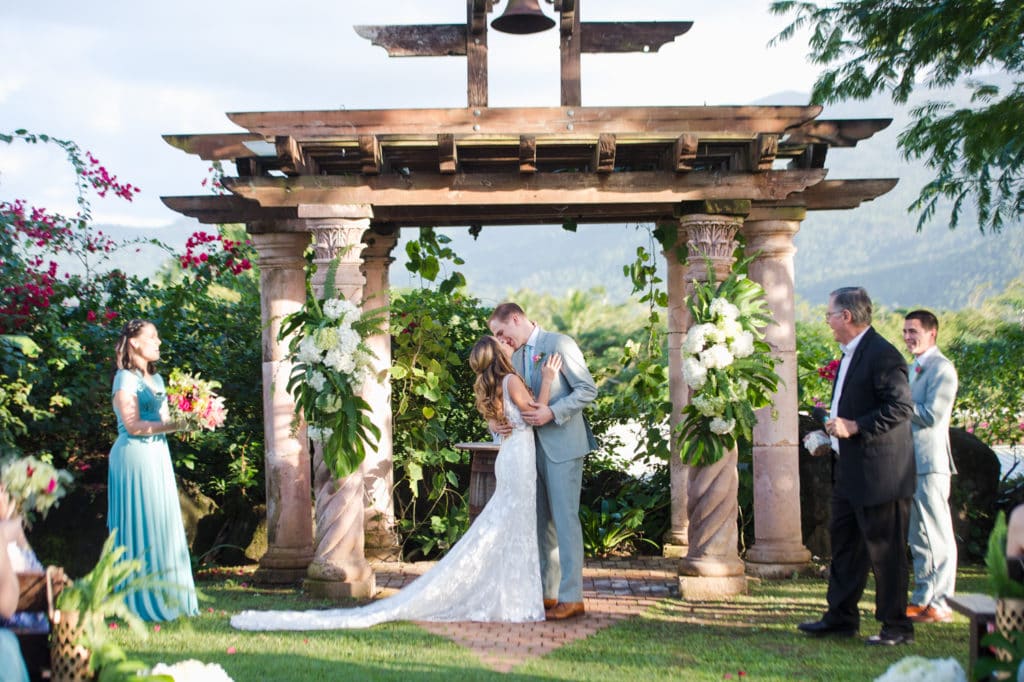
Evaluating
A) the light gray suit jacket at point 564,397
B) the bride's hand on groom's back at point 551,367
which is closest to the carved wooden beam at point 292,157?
the light gray suit jacket at point 564,397

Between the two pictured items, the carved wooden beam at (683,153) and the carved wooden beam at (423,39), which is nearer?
the carved wooden beam at (683,153)

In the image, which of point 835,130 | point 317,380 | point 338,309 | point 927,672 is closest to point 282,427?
point 317,380

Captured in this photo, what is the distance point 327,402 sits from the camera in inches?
295

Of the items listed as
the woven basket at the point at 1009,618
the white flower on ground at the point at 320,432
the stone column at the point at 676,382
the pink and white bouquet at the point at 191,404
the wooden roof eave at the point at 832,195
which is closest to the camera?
the woven basket at the point at 1009,618

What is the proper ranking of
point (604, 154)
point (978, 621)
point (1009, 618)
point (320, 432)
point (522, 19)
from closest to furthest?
point (1009, 618)
point (978, 621)
point (522, 19)
point (604, 154)
point (320, 432)

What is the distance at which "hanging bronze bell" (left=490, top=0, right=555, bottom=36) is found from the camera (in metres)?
7.14

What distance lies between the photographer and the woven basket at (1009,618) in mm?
3869

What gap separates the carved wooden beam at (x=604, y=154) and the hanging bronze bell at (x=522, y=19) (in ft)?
2.77

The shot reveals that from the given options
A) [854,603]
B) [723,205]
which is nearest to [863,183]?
[723,205]

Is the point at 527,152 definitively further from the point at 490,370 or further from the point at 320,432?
the point at 320,432

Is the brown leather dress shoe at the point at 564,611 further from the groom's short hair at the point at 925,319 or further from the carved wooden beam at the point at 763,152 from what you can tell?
the carved wooden beam at the point at 763,152

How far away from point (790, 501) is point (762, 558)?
0.48 m

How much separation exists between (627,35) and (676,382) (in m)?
3.21

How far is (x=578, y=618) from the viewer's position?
716 cm
